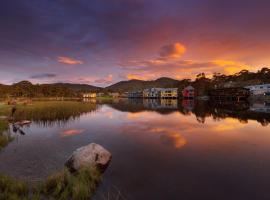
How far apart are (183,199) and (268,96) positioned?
110m

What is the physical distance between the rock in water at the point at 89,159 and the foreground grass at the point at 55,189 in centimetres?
143

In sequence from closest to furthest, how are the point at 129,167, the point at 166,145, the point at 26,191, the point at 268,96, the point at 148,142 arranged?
the point at 26,191 < the point at 129,167 < the point at 166,145 < the point at 148,142 < the point at 268,96

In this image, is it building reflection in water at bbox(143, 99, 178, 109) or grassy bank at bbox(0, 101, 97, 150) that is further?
building reflection in water at bbox(143, 99, 178, 109)

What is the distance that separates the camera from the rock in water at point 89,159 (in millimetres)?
10891

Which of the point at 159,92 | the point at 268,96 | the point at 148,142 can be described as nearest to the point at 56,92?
the point at 159,92

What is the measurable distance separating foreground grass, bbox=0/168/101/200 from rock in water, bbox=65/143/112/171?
143 cm

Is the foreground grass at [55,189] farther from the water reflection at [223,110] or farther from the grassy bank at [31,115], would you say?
the water reflection at [223,110]

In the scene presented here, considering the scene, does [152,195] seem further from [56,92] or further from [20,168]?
[56,92]

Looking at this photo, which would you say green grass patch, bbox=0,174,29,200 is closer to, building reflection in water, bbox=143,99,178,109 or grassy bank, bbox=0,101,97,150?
grassy bank, bbox=0,101,97,150

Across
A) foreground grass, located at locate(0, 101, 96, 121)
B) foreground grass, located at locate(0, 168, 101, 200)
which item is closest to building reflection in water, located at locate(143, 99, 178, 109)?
foreground grass, located at locate(0, 101, 96, 121)

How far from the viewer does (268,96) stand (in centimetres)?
9588

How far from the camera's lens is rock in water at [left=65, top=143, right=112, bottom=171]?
10.9 m

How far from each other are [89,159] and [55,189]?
294 cm

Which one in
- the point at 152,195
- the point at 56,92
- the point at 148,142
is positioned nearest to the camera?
the point at 152,195
